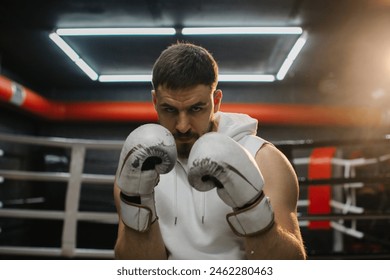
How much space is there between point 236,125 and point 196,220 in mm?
266

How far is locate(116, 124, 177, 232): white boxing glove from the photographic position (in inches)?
28.6

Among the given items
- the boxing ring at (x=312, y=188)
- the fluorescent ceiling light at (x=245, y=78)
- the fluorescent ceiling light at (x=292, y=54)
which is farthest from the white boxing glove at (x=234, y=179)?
the fluorescent ceiling light at (x=245, y=78)

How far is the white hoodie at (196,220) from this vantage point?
2.90 ft

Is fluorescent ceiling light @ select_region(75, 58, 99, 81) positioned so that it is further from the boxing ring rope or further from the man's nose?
the man's nose

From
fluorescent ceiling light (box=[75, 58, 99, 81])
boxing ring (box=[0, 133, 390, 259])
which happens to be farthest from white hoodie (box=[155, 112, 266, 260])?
fluorescent ceiling light (box=[75, 58, 99, 81])

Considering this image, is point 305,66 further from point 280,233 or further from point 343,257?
point 280,233

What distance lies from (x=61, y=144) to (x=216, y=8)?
42.7 inches

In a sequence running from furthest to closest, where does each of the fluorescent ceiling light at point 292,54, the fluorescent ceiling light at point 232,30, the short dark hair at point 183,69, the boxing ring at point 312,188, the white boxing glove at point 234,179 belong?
1. the fluorescent ceiling light at point 292,54
2. the fluorescent ceiling light at point 232,30
3. the boxing ring at point 312,188
4. the short dark hair at point 183,69
5. the white boxing glove at point 234,179

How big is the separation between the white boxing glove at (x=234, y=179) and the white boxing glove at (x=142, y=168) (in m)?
0.06

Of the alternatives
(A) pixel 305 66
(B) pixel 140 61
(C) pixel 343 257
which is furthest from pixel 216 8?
(A) pixel 305 66

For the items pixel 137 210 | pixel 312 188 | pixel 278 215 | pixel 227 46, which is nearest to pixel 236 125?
pixel 278 215

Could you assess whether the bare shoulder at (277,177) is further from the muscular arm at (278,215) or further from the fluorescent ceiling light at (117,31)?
the fluorescent ceiling light at (117,31)

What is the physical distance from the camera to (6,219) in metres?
3.55

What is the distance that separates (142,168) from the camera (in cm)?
74
